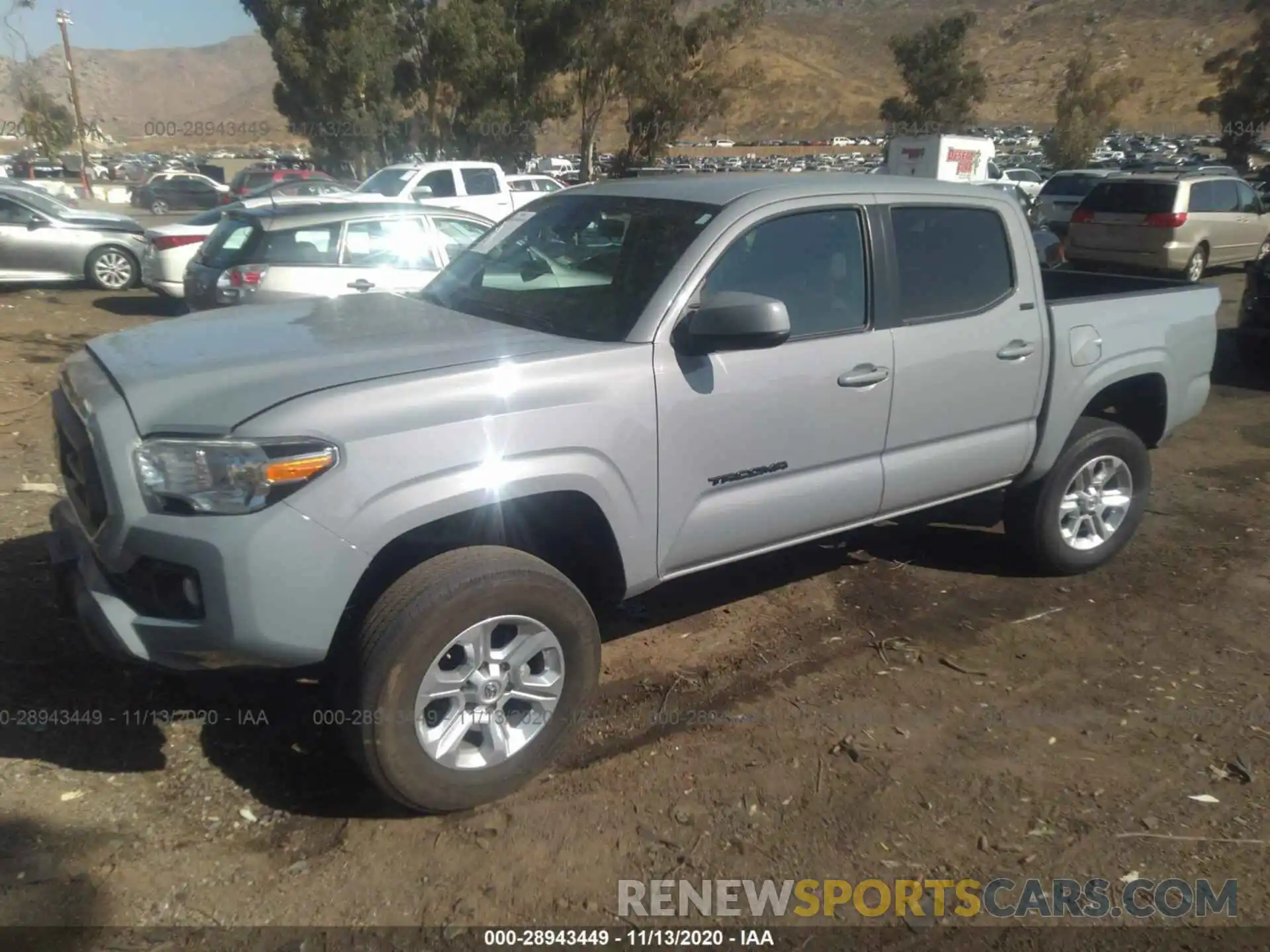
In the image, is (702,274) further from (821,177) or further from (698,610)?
(698,610)

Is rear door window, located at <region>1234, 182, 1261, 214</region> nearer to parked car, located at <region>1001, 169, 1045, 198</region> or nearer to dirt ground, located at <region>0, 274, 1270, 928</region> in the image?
parked car, located at <region>1001, 169, 1045, 198</region>

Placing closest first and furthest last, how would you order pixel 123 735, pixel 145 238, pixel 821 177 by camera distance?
pixel 123 735 < pixel 821 177 < pixel 145 238

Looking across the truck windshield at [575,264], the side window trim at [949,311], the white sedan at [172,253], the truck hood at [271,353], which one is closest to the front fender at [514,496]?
the truck hood at [271,353]

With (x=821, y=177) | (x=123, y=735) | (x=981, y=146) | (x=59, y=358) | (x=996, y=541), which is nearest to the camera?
(x=123, y=735)

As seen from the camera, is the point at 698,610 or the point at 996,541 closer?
the point at 698,610

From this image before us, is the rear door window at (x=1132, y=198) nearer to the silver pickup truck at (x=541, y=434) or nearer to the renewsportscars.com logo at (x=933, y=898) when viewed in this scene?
the silver pickup truck at (x=541, y=434)

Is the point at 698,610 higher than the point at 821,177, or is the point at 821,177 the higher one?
the point at 821,177

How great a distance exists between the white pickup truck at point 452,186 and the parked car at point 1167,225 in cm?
915

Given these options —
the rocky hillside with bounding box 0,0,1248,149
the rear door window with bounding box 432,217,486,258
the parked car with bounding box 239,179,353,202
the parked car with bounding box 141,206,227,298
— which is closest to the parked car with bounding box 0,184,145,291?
the parked car with bounding box 141,206,227,298

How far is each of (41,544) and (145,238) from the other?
10.2 m

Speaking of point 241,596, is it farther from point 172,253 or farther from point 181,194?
point 181,194

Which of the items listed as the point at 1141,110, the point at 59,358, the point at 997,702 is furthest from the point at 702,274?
the point at 1141,110

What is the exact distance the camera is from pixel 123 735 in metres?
3.57

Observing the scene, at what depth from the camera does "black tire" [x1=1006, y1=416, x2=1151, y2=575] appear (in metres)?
4.88
